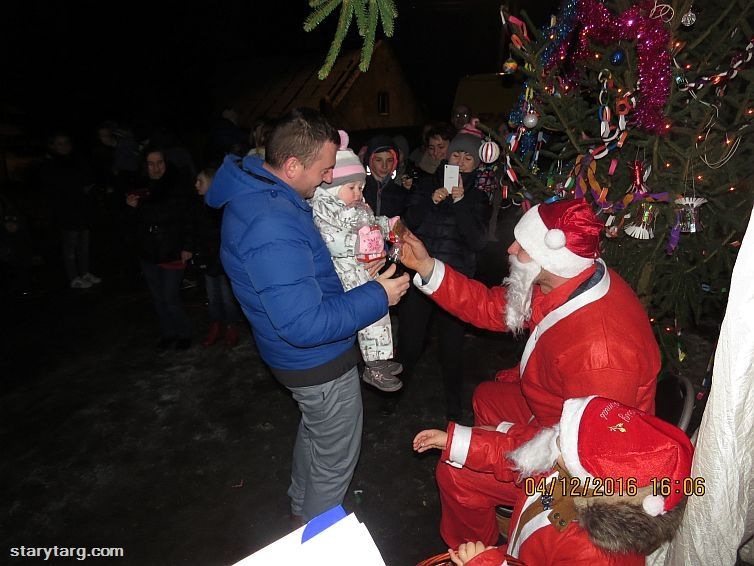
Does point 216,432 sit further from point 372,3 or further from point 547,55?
point 547,55

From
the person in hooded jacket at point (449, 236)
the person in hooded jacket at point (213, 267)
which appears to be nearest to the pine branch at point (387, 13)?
the person in hooded jacket at point (449, 236)

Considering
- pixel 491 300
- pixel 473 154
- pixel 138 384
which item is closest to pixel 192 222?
pixel 138 384

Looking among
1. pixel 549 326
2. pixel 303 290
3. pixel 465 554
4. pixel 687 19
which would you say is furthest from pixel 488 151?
pixel 465 554

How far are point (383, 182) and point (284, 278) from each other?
2286 mm

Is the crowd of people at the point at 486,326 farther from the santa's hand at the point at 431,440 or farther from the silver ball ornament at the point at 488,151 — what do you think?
the silver ball ornament at the point at 488,151

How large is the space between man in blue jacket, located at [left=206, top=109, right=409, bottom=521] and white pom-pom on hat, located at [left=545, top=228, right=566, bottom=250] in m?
0.68

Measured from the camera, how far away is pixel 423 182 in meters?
3.75

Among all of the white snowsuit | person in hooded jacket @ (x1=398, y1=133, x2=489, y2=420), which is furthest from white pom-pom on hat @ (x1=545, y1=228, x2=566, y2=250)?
person in hooded jacket @ (x1=398, y1=133, x2=489, y2=420)

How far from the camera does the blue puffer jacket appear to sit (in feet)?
6.00

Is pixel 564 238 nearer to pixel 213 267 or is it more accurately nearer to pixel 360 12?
pixel 360 12

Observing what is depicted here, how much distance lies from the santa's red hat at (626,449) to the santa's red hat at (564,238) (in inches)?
28.3

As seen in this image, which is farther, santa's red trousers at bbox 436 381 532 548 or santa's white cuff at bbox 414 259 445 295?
santa's white cuff at bbox 414 259 445 295

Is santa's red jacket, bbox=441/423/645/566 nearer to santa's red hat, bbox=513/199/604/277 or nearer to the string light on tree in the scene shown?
santa's red hat, bbox=513/199/604/277

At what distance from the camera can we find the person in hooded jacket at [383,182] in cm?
386
